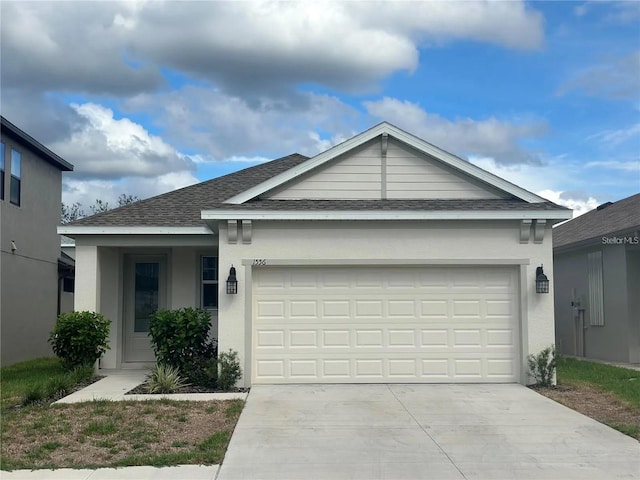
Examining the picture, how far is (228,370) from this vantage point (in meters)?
11.2

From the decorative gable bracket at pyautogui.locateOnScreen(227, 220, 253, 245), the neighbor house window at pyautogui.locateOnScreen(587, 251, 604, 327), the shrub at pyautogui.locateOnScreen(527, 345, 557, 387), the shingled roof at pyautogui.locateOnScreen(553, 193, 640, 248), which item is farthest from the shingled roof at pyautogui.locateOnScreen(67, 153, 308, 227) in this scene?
the neighbor house window at pyautogui.locateOnScreen(587, 251, 604, 327)

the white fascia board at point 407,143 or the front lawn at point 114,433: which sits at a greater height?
the white fascia board at point 407,143

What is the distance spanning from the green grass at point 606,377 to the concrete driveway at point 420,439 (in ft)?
5.16

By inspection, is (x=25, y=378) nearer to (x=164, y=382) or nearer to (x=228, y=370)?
(x=164, y=382)

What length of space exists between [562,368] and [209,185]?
31.4 feet

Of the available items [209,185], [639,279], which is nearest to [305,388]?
[209,185]

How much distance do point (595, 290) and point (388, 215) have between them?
8.30 meters

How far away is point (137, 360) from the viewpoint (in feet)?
48.5

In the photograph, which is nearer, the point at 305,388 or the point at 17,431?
the point at 17,431

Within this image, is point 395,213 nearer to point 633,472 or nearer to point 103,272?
point 633,472

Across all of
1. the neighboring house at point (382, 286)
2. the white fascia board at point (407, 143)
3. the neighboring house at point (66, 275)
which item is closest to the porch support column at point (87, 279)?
the neighboring house at point (382, 286)

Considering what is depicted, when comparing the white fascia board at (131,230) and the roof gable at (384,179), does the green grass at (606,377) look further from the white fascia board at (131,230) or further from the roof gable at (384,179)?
the white fascia board at (131,230)
